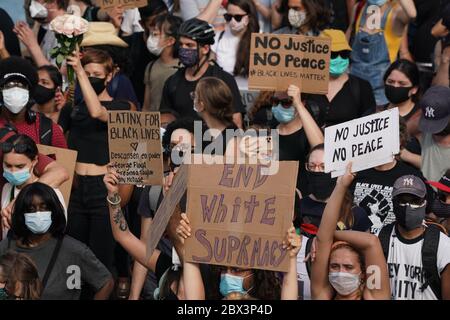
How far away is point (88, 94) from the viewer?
42.1ft

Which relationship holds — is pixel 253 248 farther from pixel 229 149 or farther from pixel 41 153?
pixel 41 153

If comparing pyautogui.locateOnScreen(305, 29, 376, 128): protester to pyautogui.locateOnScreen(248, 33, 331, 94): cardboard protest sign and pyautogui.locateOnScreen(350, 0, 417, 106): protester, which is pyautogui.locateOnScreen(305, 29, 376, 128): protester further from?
pyautogui.locateOnScreen(350, 0, 417, 106): protester

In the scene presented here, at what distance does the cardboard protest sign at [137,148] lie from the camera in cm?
1155

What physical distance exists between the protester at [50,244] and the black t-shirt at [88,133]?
1792 millimetres

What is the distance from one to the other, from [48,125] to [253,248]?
9.98 feet

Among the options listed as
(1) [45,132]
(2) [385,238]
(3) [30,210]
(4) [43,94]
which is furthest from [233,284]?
(4) [43,94]

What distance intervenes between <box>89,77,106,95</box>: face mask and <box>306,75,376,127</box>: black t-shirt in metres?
1.70

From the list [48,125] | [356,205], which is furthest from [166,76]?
[356,205]

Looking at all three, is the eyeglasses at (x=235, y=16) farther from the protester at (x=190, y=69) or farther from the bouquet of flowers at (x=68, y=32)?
the bouquet of flowers at (x=68, y=32)

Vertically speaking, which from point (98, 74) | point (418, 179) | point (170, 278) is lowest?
point (170, 278)

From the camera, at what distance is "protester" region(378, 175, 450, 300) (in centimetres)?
1039


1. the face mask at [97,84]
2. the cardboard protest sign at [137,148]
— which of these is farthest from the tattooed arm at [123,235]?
the face mask at [97,84]

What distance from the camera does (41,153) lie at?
12172 millimetres

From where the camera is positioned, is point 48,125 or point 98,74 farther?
point 98,74
